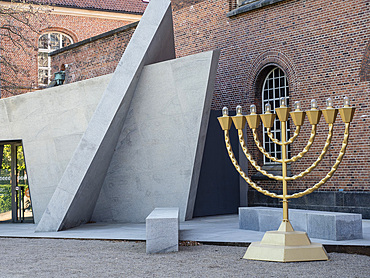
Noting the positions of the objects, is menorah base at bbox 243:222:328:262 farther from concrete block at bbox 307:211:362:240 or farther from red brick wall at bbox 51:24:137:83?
red brick wall at bbox 51:24:137:83

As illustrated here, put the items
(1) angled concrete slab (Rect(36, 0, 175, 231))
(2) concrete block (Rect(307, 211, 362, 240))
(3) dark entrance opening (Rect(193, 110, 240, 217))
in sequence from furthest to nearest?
(3) dark entrance opening (Rect(193, 110, 240, 217)), (1) angled concrete slab (Rect(36, 0, 175, 231)), (2) concrete block (Rect(307, 211, 362, 240))

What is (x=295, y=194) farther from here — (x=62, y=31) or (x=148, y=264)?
(x=62, y=31)

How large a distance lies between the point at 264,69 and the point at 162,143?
16.0ft

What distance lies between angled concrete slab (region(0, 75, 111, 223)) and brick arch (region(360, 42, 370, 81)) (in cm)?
643

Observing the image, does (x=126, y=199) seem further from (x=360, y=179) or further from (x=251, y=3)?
(x=251, y=3)

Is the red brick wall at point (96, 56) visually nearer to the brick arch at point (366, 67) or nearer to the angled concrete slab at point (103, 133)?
the angled concrete slab at point (103, 133)

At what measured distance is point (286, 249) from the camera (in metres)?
7.49

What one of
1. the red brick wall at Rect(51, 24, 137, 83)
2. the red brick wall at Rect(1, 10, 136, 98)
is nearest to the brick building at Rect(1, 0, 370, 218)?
the red brick wall at Rect(51, 24, 137, 83)

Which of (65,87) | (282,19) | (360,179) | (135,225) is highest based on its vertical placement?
(282,19)

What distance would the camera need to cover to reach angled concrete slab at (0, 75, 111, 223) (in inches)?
540

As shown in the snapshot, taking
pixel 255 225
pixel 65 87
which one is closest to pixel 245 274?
pixel 255 225

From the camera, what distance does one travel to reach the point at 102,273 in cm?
708

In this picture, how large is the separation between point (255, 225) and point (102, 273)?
4.69 metres

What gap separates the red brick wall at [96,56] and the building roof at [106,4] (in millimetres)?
9131
